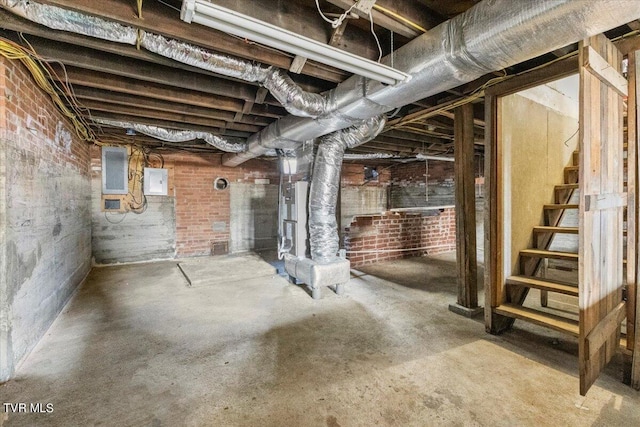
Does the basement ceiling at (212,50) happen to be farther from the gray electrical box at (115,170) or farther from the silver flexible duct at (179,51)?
the gray electrical box at (115,170)

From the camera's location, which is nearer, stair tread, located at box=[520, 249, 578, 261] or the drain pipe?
stair tread, located at box=[520, 249, 578, 261]

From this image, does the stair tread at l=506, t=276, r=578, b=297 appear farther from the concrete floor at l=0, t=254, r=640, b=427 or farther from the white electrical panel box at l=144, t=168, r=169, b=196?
the white electrical panel box at l=144, t=168, r=169, b=196

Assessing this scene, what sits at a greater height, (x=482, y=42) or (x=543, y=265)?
(x=482, y=42)

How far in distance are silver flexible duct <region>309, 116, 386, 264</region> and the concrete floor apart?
629mm

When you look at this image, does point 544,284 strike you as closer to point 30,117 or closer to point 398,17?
point 398,17

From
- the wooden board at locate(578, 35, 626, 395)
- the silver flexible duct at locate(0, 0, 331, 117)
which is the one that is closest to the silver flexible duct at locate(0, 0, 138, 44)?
the silver flexible duct at locate(0, 0, 331, 117)

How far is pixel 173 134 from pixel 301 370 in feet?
11.2

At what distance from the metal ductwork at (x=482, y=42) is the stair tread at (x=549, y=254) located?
5.66 feet

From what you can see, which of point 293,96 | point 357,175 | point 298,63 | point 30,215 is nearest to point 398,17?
point 298,63

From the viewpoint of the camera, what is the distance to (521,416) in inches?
57.6

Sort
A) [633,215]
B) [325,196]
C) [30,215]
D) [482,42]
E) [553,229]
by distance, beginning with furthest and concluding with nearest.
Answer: [325,196], [553,229], [30,215], [633,215], [482,42]

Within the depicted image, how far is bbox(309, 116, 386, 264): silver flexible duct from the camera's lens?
3176mm

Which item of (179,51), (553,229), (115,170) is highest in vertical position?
(179,51)

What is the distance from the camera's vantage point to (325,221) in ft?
10.8
